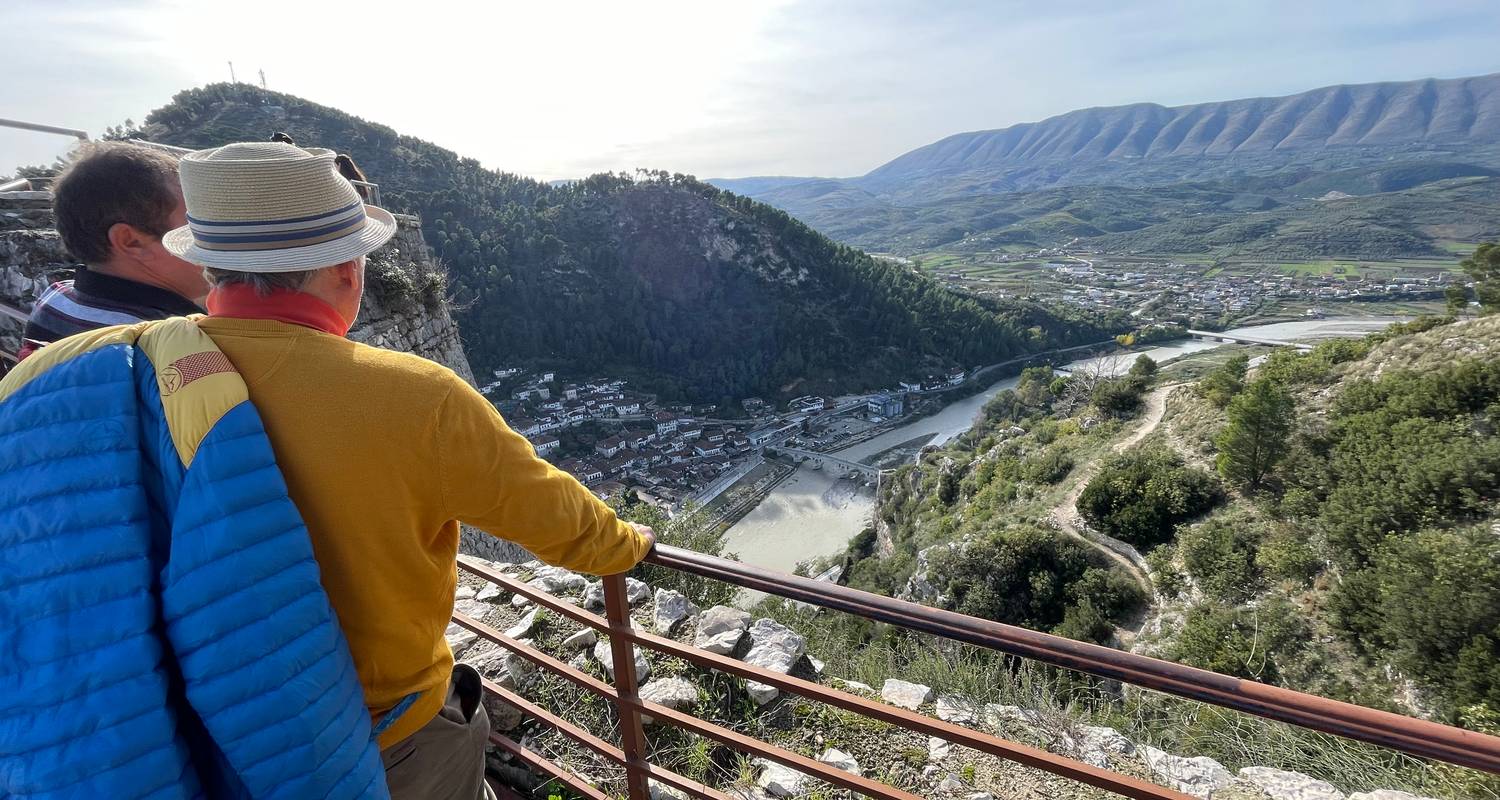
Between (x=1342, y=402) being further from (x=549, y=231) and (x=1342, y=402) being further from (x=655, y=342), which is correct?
(x=549, y=231)

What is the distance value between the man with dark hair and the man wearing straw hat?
0.77m

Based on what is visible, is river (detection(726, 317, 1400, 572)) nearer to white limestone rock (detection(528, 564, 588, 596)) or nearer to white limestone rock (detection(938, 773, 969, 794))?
white limestone rock (detection(528, 564, 588, 596))

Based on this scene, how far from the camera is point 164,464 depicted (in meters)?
0.83

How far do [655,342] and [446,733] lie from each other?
41.3m

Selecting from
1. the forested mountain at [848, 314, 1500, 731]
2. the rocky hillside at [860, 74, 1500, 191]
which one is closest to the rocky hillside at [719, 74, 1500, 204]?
the rocky hillside at [860, 74, 1500, 191]

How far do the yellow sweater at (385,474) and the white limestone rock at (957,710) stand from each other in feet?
8.34

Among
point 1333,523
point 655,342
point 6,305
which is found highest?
point 6,305

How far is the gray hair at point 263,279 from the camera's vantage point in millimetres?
979

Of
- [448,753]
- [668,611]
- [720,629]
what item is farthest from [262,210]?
[668,611]

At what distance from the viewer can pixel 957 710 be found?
302cm

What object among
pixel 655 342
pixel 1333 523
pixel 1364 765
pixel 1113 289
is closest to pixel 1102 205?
pixel 1113 289

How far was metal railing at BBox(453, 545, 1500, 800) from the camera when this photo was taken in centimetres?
100

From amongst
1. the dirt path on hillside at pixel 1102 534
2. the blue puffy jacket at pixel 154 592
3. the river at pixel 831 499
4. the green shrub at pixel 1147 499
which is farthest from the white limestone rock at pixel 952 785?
the river at pixel 831 499

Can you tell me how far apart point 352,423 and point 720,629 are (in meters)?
2.52
